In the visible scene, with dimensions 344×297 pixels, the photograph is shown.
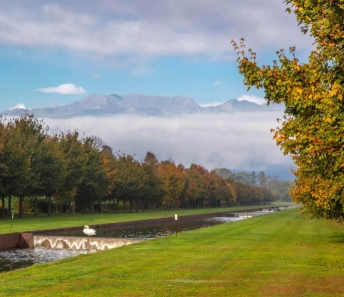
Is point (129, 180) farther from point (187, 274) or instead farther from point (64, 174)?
point (187, 274)

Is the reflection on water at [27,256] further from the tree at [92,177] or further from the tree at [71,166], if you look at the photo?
the tree at [92,177]

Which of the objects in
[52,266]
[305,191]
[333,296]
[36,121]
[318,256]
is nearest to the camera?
[333,296]

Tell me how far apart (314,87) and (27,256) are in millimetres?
24820

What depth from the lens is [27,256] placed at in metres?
34.6

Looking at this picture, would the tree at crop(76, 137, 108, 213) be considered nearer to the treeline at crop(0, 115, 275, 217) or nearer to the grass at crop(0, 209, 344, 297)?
the treeline at crop(0, 115, 275, 217)

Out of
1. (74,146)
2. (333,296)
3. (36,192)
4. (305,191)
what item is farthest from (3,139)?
(333,296)

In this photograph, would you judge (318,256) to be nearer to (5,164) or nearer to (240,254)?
(240,254)

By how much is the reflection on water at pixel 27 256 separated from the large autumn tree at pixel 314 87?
18162 mm

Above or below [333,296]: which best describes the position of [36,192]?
above

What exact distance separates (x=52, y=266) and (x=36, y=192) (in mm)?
57095

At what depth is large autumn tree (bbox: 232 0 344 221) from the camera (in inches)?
605

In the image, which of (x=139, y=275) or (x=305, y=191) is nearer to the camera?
(x=139, y=275)

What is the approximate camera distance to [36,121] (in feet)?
273

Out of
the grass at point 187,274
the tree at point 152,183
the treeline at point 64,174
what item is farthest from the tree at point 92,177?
the grass at point 187,274
